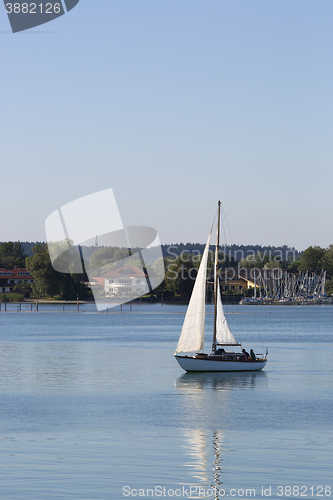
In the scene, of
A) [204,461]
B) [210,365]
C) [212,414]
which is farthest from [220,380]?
[204,461]

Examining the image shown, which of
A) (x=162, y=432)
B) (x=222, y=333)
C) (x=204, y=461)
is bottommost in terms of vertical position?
(x=162, y=432)

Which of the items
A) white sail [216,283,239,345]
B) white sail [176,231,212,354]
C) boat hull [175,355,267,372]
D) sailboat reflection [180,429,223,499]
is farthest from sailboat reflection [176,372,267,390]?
sailboat reflection [180,429,223,499]

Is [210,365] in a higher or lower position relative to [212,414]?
higher

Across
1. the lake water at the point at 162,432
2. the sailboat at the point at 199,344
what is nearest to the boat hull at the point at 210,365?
the sailboat at the point at 199,344

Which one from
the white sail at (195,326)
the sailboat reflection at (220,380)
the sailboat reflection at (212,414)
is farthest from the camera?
the white sail at (195,326)

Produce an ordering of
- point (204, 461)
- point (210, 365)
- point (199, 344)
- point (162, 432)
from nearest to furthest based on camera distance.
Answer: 1. point (204, 461)
2. point (162, 432)
3. point (199, 344)
4. point (210, 365)

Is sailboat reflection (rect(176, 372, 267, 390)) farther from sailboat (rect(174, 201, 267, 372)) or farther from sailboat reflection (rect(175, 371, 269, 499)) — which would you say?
sailboat (rect(174, 201, 267, 372))

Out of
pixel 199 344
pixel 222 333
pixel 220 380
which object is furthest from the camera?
pixel 222 333

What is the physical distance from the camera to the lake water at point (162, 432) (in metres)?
23.4

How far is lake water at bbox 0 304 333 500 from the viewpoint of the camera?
23406 millimetres

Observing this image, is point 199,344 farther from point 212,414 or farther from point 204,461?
point 204,461

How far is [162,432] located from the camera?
32750mm

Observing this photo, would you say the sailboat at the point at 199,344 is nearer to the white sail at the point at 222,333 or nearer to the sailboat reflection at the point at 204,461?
the white sail at the point at 222,333

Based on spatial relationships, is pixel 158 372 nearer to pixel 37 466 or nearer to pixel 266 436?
pixel 266 436
